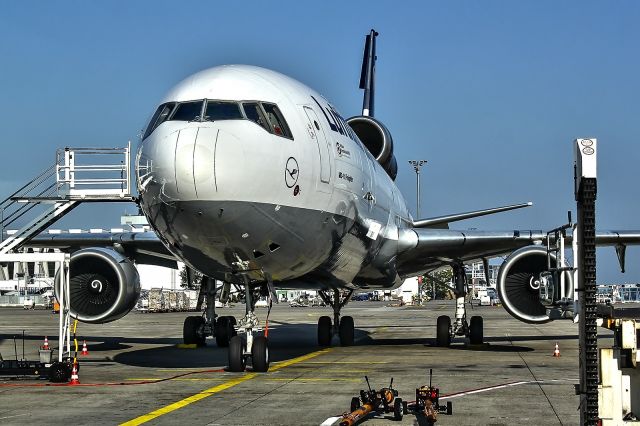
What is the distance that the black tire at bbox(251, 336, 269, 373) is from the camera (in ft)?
51.5

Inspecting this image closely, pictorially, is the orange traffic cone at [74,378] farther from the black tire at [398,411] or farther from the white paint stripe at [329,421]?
the black tire at [398,411]

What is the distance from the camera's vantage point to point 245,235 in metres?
14.3

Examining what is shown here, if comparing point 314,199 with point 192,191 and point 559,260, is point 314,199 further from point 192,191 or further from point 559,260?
point 559,260

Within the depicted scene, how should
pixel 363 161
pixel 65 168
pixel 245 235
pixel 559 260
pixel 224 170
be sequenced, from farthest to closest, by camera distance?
pixel 363 161
pixel 65 168
pixel 245 235
pixel 224 170
pixel 559 260

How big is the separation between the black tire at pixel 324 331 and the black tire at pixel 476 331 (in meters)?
3.81

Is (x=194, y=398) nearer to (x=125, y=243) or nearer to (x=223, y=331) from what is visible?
(x=125, y=243)

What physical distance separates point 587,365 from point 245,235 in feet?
28.7

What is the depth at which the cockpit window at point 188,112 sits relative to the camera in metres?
14.0

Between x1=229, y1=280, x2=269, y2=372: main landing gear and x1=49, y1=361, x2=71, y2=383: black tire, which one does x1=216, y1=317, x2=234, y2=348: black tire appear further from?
x1=49, y1=361, x2=71, y2=383: black tire

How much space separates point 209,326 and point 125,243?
3235 mm

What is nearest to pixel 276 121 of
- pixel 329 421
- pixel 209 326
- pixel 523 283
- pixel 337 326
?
pixel 329 421

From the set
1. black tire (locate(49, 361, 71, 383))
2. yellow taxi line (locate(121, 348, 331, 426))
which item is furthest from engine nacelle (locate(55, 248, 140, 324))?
black tire (locate(49, 361, 71, 383))

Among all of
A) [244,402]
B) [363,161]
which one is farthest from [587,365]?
[363,161]

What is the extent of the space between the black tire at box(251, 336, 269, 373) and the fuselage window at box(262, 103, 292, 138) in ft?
12.2
